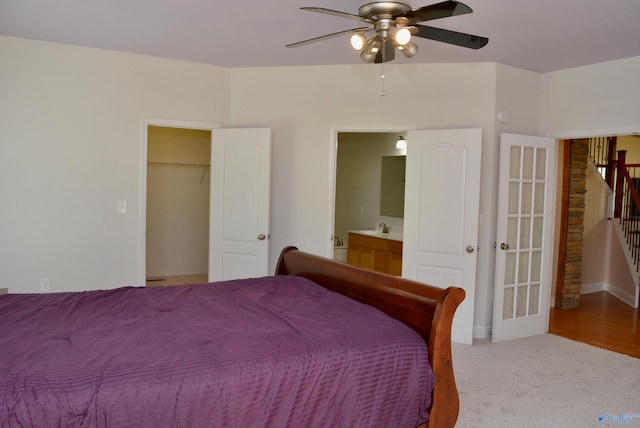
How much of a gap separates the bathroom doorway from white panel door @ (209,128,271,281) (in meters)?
2.18

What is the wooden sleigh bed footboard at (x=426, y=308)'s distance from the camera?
211cm

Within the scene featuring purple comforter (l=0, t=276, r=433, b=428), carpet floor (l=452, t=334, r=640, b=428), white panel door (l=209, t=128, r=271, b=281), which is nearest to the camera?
purple comforter (l=0, t=276, r=433, b=428)

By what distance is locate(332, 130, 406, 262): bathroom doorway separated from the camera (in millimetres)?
6914

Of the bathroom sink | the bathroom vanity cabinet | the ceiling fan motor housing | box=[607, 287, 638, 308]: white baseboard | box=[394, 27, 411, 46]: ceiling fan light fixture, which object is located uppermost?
the ceiling fan motor housing

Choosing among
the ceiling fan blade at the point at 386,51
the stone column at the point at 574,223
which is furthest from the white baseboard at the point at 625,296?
the ceiling fan blade at the point at 386,51

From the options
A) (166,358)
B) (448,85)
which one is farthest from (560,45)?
(166,358)

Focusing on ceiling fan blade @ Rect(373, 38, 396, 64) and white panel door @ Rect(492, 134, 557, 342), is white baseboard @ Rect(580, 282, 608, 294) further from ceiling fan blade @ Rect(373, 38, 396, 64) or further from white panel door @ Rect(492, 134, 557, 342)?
ceiling fan blade @ Rect(373, 38, 396, 64)

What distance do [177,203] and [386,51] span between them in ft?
16.5

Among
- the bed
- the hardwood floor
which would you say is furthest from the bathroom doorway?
the bed

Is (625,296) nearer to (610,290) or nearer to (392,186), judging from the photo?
(610,290)

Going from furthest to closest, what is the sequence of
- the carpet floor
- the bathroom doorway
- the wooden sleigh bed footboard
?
the bathroom doorway
the carpet floor
the wooden sleigh bed footboard

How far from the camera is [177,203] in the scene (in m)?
7.09

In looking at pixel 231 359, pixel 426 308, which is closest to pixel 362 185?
pixel 426 308

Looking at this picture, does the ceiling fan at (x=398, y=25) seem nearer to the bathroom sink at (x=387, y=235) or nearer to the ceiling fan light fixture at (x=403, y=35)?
the ceiling fan light fixture at (x=403, y=35)
